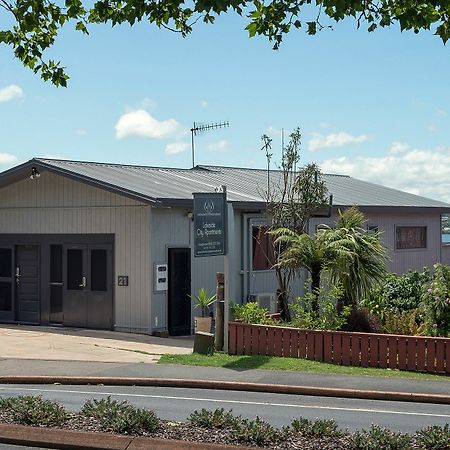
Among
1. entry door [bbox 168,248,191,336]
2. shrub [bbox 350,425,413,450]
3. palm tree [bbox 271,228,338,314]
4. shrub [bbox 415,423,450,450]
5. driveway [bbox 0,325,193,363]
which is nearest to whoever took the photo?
shrub [bbox 350,425,413,450]

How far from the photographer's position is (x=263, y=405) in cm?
1304

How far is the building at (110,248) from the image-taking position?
21984 millimetres

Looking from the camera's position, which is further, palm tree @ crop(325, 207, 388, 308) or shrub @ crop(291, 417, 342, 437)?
palm tree @ crop(325, 207, 388, 308)

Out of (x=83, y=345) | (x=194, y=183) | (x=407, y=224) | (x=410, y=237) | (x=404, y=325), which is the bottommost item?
(x=83, y=345)

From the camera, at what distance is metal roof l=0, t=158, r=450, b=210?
22250 millimetres

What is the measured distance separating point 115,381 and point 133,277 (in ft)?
23.4

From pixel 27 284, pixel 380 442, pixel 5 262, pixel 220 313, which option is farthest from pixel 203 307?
pixel 380 442

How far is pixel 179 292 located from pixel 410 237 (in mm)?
13365

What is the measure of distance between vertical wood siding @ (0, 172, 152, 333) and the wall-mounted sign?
4158mm

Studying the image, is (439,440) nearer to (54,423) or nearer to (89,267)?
(54,423)

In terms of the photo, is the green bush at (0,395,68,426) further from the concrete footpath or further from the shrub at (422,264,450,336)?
the shrub at (422,264,450,336)

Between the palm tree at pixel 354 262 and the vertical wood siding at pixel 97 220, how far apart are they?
207 inches

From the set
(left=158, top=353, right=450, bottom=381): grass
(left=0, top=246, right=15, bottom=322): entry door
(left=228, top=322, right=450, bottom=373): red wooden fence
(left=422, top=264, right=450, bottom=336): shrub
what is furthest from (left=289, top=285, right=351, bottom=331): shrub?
(left=0, top=246, right=15, bottom=322): entry door

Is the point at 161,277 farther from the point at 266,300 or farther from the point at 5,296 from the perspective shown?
the point at 5,296
